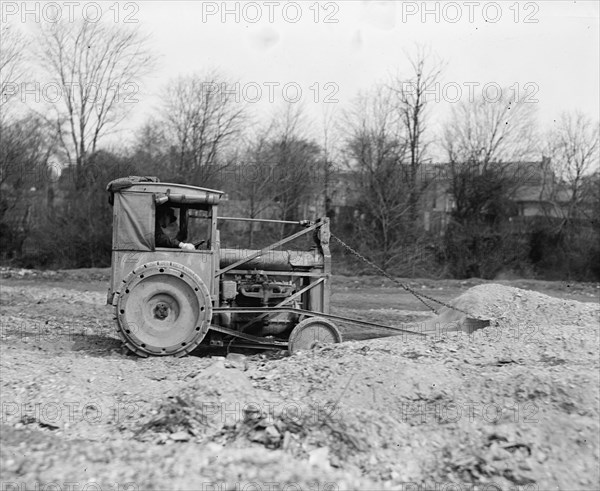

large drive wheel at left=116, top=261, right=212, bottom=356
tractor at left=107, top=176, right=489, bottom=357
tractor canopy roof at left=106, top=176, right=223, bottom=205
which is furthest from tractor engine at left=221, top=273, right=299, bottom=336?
tractor canopy roof at left=106, top=176, right=223, bottom=205

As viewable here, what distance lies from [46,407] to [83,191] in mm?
27146

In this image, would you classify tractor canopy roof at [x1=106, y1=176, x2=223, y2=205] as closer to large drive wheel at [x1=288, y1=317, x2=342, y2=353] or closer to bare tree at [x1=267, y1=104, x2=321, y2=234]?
large drive wheel at [x1=288, y1=317, x2=342, y2=353]

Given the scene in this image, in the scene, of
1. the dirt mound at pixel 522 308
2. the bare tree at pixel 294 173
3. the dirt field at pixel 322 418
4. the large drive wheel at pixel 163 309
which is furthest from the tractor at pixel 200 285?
the bare tree at pixel 294 173

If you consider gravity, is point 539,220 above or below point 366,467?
above

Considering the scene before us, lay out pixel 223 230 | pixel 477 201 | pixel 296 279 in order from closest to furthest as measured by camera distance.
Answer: pixel 296 279, pixel 223 230, pixel 477 201

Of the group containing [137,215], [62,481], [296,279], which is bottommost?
[62,481]

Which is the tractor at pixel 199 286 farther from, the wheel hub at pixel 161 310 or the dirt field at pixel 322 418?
the dirt field at pixel 322 418

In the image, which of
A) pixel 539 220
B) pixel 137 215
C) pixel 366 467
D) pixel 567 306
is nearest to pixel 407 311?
pixel 567 306

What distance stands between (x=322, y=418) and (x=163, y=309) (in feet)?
12.6

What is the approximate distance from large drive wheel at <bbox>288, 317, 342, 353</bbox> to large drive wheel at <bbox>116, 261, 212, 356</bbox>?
4.02 ft

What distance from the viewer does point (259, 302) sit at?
30.6 feet

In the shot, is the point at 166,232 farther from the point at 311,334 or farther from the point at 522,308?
the point at 522,308

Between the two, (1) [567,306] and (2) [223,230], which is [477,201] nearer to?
(2) [223,230]

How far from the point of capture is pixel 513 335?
853 centimetres
